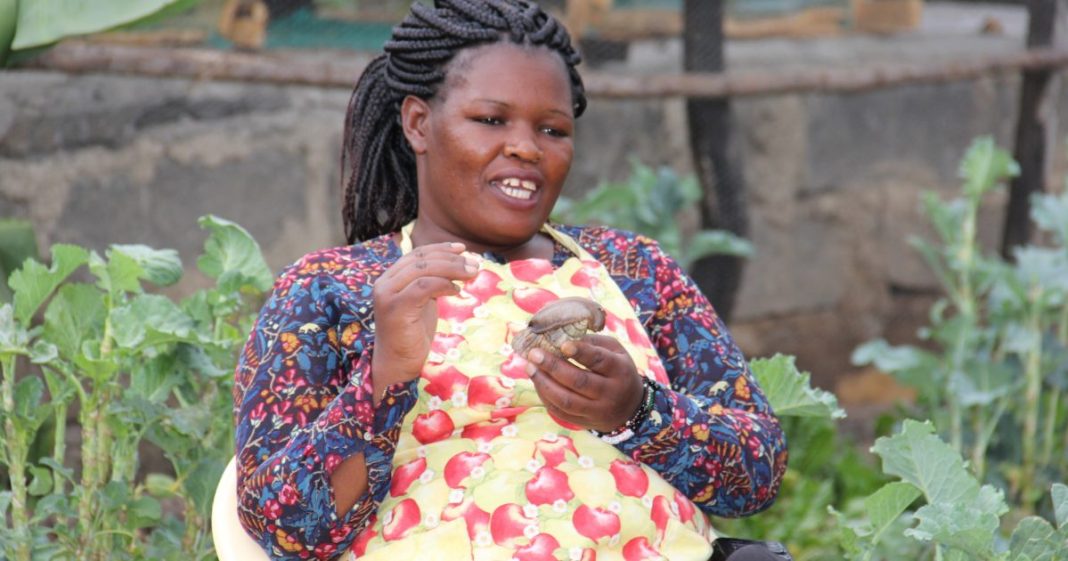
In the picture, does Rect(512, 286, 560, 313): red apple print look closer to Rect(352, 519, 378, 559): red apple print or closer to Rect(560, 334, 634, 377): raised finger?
Rect(560, 334, 634, 377): raised finger

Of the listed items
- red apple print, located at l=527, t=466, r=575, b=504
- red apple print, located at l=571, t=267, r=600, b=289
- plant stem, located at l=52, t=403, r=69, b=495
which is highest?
red apple print, located at l=571, t=267, r=600, b=289

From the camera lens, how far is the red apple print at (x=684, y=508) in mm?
2154

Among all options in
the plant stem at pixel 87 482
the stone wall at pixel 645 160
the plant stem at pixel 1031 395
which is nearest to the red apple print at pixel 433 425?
the plant stem at pixel 87 482

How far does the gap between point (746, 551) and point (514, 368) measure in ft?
1.33

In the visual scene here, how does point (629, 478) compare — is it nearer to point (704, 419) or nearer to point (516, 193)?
point (704, 419)

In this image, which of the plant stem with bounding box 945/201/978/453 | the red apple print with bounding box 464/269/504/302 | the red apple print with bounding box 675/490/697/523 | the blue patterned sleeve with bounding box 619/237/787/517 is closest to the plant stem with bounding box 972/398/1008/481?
the plant stem with bounding box 945/201/978/453

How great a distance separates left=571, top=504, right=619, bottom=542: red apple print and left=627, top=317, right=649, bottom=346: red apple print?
28 cm

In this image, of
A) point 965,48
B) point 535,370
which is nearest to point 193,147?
point 535,370

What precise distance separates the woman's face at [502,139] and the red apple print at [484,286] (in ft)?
0.25

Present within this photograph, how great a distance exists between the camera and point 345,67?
12.2 ft

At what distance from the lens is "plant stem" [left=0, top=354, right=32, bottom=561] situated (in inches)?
96.0

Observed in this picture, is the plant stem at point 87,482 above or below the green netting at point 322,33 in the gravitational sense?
below

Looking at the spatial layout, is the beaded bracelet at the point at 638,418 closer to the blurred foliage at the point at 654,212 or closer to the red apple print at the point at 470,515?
the red apple print at the point at 470,515

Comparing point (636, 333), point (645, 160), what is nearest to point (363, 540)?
point (636, 333)
